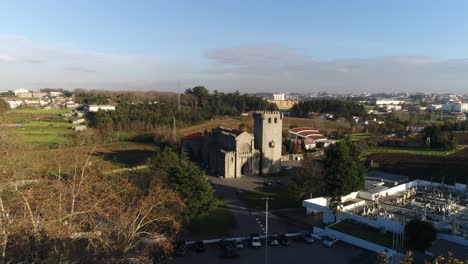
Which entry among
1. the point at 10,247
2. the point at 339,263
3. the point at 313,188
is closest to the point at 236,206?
the point at 313,188

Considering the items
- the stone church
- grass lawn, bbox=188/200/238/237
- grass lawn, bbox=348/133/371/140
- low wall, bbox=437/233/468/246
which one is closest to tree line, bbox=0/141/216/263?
grass lawn, bbox=188/200/238/237

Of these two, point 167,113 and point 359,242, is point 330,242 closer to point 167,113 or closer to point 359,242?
point 359,242

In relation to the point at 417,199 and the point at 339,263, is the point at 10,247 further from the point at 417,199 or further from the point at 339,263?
the point at 417,199

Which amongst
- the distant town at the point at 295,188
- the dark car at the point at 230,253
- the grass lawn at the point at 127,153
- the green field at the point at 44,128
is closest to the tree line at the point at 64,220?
the distant town at the point at 295,188

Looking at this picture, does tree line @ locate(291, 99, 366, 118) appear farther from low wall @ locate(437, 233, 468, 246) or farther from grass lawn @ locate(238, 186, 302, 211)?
low wall @ locate(437, 233, 468, 246)

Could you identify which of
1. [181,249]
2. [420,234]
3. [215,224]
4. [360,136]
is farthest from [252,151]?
[360,136]

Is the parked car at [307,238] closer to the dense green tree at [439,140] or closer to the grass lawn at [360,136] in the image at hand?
the dense green tree at [439,140]

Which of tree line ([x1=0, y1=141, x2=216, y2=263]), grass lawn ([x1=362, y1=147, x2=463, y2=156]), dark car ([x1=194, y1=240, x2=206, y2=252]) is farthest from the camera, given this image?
grass lawn ([x1=362, y1=147, x2=463, y2=156])

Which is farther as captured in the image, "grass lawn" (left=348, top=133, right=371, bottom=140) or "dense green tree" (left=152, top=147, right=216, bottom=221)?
"grass lawn" (left=348, top=133, right=371, bottom=140)
